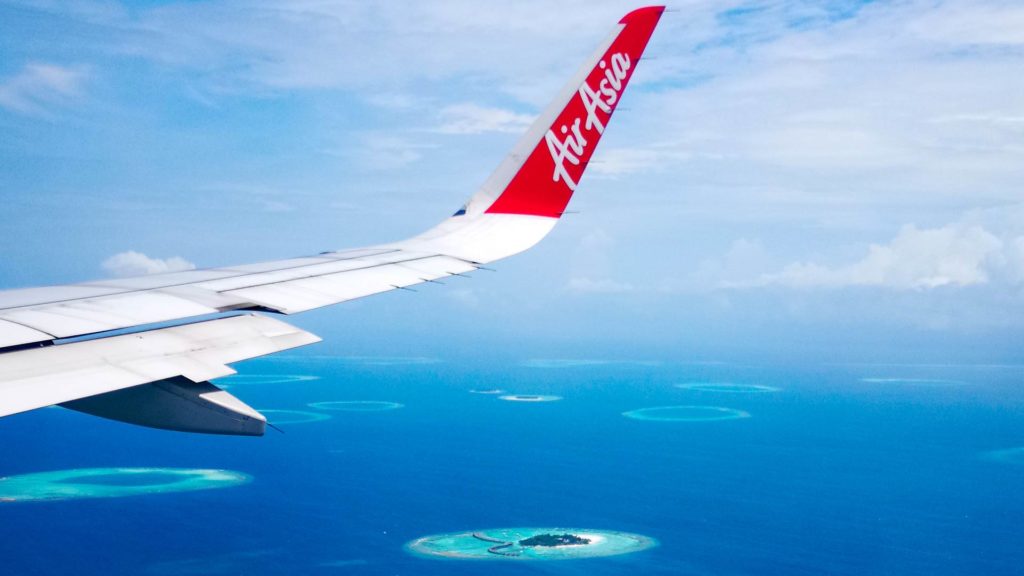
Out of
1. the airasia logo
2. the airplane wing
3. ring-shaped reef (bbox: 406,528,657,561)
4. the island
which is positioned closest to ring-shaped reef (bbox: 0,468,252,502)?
ring-shaped reef (bbox: 406,528,657,561)

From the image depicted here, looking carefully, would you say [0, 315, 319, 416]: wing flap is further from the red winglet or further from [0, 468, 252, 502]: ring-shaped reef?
[0, 468, 252, 502]: ring-shaped reef

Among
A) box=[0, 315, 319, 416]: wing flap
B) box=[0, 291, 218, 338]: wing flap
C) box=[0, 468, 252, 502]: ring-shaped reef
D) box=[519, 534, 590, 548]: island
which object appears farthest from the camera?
box=[0, 468, 252, 502]: ring-shaped reef

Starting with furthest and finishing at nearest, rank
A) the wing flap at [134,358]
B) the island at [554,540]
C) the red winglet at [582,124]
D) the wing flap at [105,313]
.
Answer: the island at [554,540], the red winglet at [582,124], the wing flap at [105,313], the wing flap at [134,358]

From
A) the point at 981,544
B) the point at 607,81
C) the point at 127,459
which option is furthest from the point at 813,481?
the point at 607,81

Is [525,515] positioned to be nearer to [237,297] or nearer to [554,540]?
[554,540]

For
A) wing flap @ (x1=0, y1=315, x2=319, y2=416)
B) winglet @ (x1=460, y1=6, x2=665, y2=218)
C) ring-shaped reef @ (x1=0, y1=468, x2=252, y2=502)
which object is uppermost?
winglet @ (x1=460, y1=6, x2=665, y2=218)

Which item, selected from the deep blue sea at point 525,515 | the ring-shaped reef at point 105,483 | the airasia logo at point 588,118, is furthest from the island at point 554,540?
the airasia logo at point 588,118

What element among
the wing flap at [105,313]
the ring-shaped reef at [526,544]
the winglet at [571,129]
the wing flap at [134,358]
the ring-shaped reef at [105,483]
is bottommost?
the ring-shaped reef at [526,544]

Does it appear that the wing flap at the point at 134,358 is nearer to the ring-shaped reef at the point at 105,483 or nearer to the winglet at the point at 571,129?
the winglet at the point at 571,129

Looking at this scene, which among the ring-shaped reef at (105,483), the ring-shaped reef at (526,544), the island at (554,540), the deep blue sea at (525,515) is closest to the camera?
the deep blue sea at (525,515)
